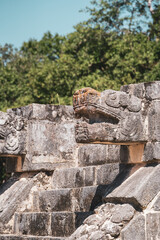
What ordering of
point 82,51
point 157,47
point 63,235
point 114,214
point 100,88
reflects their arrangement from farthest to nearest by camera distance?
point 82,51 < point 157,47 < point 100,88 < point 63,235 < point 114,214

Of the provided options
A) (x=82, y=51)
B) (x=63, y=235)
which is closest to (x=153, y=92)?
(x=63, y=235)

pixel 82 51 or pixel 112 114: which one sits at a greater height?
pixel 82 51

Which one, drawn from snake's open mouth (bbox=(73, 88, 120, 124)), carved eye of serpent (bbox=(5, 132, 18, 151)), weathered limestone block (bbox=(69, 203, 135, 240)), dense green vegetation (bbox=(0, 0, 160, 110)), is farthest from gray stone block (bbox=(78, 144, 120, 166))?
dense green vegetation (bbox=(0, 0, 160, 110))

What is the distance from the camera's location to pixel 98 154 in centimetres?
865

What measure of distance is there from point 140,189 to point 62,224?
5.39 feet

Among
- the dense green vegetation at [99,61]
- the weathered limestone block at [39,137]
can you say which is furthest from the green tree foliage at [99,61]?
the weathered limestone block at [39,137]

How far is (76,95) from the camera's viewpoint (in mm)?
6742

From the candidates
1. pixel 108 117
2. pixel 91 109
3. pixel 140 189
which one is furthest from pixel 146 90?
pixel 140 189

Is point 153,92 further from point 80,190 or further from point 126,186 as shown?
point 80,190

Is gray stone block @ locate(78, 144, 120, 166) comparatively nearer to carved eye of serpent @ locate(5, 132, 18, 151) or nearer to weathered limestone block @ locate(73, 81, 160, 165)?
carved eye of serpent @ locate(5, 132, 18, 151)

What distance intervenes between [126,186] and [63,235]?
56.4 inches

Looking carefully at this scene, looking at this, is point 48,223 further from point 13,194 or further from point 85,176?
point 13,194

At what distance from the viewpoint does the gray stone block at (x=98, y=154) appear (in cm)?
848

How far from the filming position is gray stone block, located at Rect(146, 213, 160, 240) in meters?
6.28
